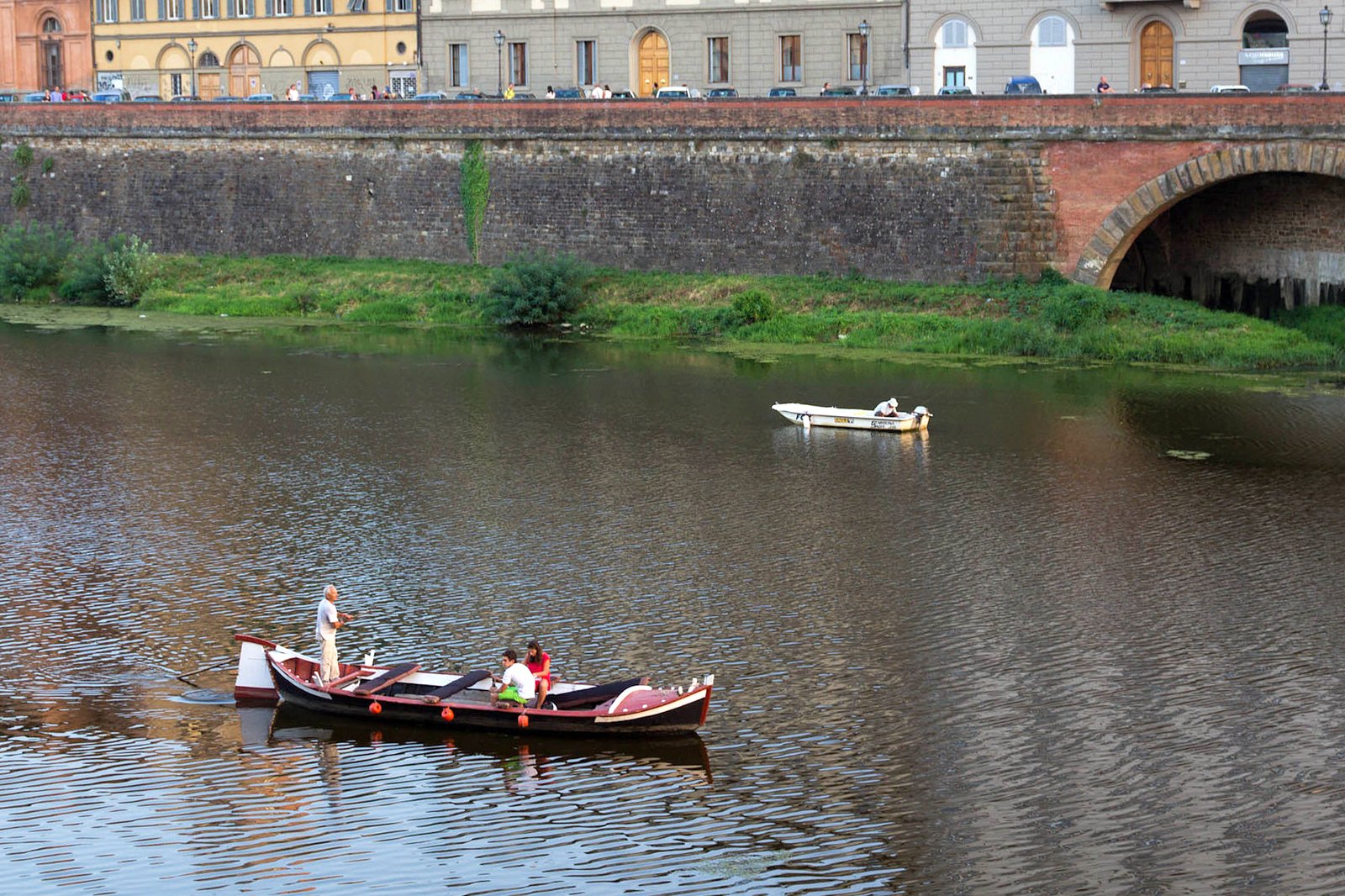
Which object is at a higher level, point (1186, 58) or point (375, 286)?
point (1186, 58)

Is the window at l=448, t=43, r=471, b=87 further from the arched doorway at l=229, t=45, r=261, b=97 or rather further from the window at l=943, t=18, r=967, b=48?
the window at l=943, t=18, r=967, b=48

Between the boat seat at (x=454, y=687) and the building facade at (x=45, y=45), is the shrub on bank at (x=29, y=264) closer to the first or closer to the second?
the building facade at (x=45, y=45)

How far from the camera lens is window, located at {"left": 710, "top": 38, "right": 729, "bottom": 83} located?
2176 inches

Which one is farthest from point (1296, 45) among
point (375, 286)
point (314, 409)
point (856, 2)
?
point (314, 409)

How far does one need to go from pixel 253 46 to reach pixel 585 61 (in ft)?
44.6

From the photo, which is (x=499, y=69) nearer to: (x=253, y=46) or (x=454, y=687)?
(x=253, y=46)

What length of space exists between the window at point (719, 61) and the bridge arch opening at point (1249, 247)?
16.7 m

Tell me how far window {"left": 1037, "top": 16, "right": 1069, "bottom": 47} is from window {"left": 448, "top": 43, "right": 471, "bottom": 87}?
18.6 m

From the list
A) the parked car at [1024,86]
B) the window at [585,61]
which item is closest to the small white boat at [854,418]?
the parked car at [1024,86]

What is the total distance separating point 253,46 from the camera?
208ft

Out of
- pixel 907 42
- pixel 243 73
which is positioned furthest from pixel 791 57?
pixel 243 73

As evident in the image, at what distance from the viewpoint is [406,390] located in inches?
1406

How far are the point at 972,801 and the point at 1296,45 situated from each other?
36539 mm

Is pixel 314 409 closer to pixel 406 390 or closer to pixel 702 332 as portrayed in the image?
pixel 406 390
